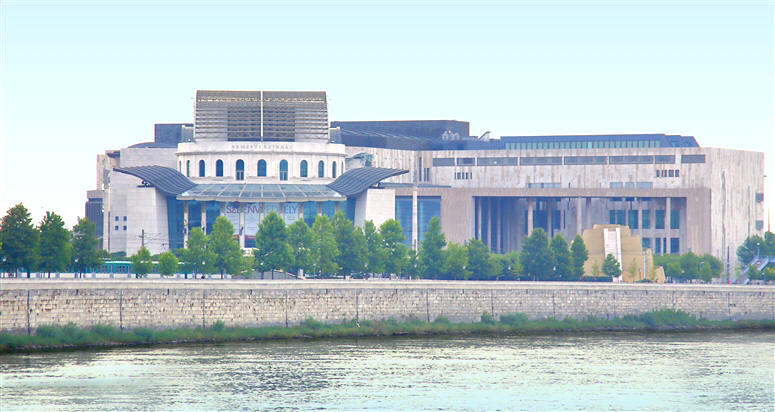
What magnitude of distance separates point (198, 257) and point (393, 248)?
24770mm

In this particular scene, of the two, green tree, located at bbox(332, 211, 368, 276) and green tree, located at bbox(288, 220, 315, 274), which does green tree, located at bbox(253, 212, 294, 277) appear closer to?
green tree, located at bbox(288, 220, 315, 274)

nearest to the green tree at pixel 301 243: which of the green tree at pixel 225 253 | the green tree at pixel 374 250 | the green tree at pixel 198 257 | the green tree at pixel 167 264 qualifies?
the green tree at pixel 225 253

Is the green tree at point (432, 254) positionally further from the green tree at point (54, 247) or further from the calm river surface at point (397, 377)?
the green tree at point (54, 247)

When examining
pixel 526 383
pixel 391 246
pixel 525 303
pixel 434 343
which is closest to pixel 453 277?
pixel 391 246

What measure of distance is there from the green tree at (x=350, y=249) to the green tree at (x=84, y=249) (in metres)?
27.9

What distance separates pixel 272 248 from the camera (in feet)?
586

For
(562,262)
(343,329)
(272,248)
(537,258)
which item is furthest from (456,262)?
(343,329)

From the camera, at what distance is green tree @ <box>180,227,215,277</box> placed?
173375mm

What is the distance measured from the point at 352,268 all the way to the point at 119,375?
6662 cm

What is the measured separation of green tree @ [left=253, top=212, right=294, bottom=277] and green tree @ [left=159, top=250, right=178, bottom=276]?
10.2 meters

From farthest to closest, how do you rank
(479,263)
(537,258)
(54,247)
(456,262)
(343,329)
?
(537,258), (479,263), (456,262), (54,247), (343,329)

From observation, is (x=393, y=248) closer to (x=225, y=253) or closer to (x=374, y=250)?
(x=374, y=250)

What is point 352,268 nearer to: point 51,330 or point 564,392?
point 51,330

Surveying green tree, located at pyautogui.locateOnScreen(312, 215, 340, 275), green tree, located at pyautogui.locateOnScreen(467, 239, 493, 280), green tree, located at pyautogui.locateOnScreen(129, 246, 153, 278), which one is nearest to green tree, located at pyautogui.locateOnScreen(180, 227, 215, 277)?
green tree, located at pyautogui.locateOnScreen(129, 246, 153, 278)
